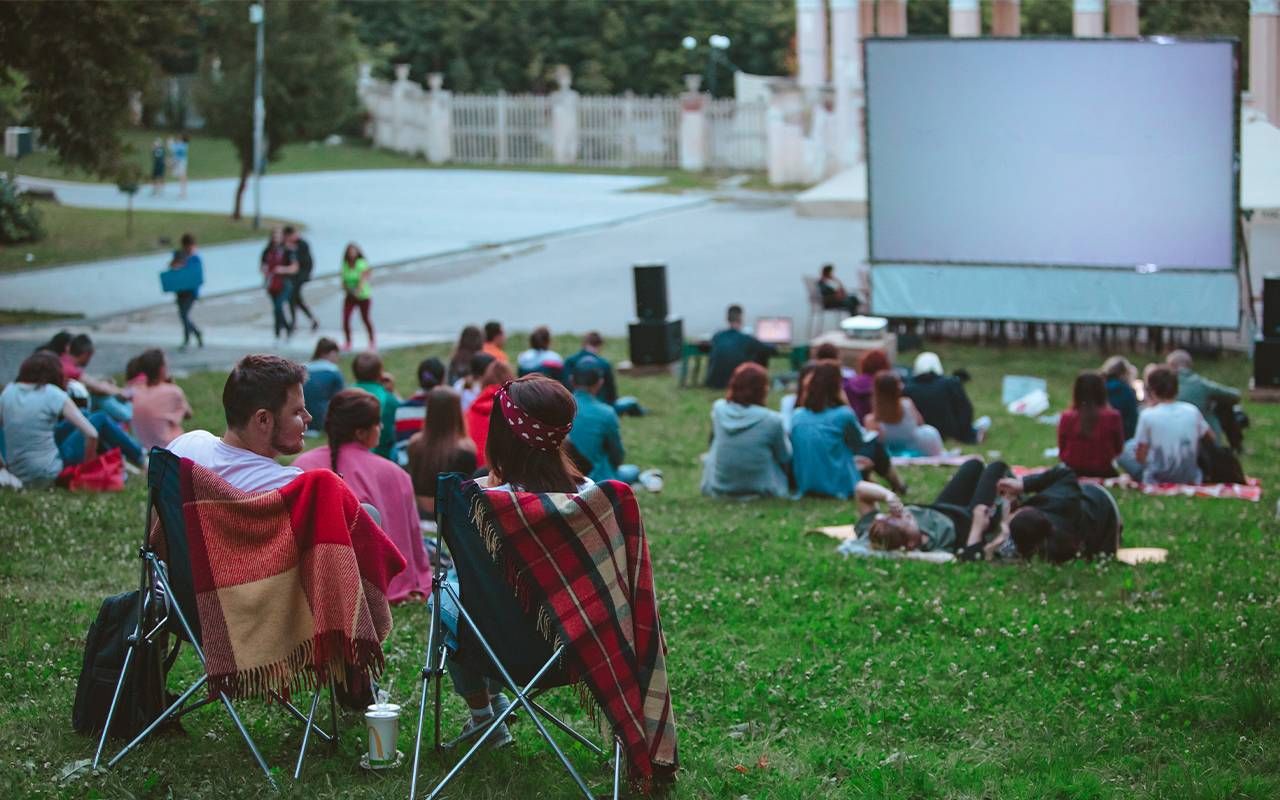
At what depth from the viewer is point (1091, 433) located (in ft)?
37.6

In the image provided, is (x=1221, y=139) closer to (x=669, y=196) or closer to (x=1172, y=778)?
(x=1172, y=778)

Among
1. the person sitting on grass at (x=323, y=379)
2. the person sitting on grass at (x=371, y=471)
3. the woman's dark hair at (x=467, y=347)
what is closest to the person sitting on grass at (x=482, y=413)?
the person sitting on grass at (x=371, y=471)

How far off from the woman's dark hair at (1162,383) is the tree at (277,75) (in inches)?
905

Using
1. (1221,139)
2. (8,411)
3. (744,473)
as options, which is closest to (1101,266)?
(1221,139)

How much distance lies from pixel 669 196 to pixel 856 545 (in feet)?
101

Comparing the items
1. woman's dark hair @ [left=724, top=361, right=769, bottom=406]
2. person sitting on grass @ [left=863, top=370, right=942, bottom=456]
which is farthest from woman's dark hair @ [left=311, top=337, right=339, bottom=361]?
person sitting on grass @ [left=863, top=370, right=942, bottom=456]

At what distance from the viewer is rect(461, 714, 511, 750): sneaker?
5.69 meters

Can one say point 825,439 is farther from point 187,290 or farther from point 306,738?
point 187,290

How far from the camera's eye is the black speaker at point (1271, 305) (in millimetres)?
16953

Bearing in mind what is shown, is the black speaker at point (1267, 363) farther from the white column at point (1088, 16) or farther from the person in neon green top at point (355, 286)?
the white column at point (1088, 16)

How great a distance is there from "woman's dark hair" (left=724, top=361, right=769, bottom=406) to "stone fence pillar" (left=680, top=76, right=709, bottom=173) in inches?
1395

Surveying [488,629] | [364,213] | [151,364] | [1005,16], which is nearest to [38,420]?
[151,364]

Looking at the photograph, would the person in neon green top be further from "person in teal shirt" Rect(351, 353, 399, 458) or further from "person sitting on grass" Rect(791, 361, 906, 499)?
"person sitting on grass" Rect(791, 361, 906, 499)

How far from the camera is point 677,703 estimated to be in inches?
264
